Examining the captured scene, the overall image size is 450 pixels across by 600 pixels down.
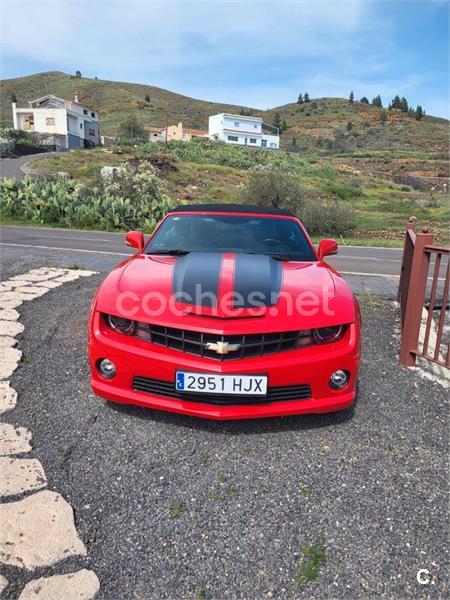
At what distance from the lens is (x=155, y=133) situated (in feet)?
273

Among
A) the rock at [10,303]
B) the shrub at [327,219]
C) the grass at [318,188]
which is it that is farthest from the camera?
the grass at [318,188]

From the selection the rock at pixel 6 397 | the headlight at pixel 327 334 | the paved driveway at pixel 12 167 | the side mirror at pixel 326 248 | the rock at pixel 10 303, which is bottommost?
the rock at pixel 6 397

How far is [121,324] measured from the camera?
295cm

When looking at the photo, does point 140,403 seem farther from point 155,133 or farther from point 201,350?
point 155,133

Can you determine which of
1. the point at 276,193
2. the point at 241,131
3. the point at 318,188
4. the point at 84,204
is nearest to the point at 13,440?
the point at 84,204

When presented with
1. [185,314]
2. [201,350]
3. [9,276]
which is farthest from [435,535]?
[9,276]

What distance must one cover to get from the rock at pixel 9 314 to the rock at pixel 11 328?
0.40ft

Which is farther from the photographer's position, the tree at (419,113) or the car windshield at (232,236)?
the tree at (419,113)

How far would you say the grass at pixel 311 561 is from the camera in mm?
1909

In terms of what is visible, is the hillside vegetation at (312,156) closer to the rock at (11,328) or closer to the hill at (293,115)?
the hill at (293,115)

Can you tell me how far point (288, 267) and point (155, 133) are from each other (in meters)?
86.6

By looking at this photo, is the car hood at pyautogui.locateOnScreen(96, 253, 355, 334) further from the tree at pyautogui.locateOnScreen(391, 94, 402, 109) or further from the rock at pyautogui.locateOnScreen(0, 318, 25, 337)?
the tree at pyautogui.locateOnScreen(391, 94, 402, 109)

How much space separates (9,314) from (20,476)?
3.19 meters

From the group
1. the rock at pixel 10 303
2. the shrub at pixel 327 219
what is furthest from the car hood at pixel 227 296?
the shrub at pixel 327 219
